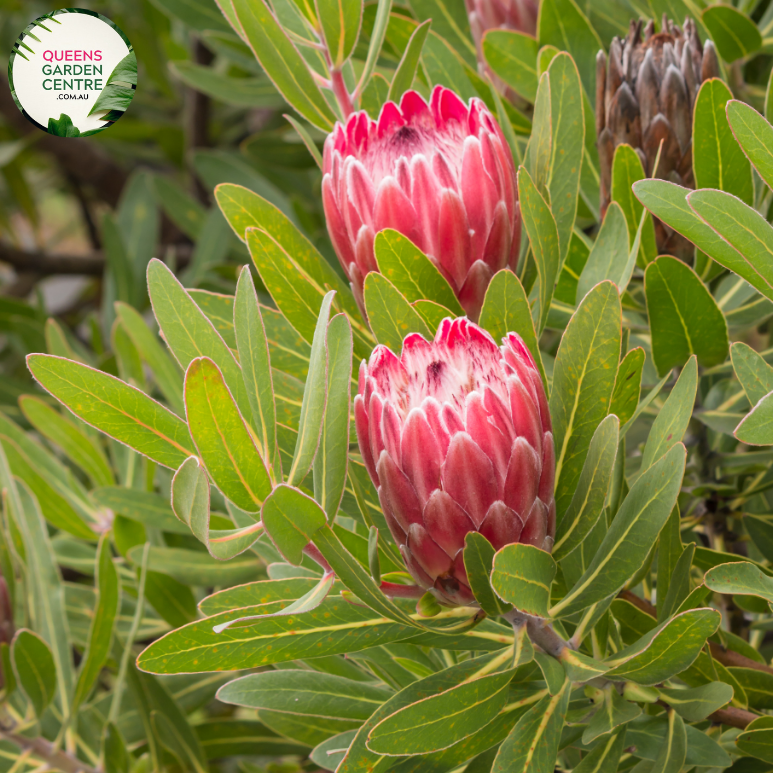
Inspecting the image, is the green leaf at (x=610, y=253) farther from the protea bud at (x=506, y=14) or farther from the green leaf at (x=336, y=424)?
the protea bud at (x=506, y=14)

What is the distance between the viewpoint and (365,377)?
53 centimetres

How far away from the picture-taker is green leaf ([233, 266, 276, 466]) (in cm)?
52

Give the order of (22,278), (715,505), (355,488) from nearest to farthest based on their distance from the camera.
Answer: (355,488), (715,505), (22,278)

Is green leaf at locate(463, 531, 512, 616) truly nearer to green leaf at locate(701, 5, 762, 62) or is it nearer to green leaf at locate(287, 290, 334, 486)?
green leaf at locate(287, 290, 334, 486)

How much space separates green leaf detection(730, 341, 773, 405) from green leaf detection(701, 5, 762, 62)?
500mm

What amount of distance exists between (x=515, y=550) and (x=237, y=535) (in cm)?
18

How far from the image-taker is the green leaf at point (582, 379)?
0.52 m

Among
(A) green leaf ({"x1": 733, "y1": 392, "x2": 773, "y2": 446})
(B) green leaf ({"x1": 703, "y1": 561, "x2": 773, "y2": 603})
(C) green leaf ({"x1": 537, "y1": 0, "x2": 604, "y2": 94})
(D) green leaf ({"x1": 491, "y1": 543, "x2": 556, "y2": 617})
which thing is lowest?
(B) green leaf ({"x1": 703, "y1": 561, "x2": 773, "y2": 603})

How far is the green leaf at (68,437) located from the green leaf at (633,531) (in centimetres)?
79

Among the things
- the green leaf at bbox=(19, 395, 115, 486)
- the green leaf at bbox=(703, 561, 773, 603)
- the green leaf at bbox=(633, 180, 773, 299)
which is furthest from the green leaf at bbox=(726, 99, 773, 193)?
the green leaf at bbox=(19, 395, 115, 486)

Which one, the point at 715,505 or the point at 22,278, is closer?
the point at 715,505

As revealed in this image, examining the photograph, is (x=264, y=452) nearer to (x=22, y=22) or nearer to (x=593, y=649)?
(x=593, y=649)

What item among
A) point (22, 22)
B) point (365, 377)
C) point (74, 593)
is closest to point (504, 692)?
point (365, 377)

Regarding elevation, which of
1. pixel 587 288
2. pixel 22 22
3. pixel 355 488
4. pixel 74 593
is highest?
pixel 22 22
